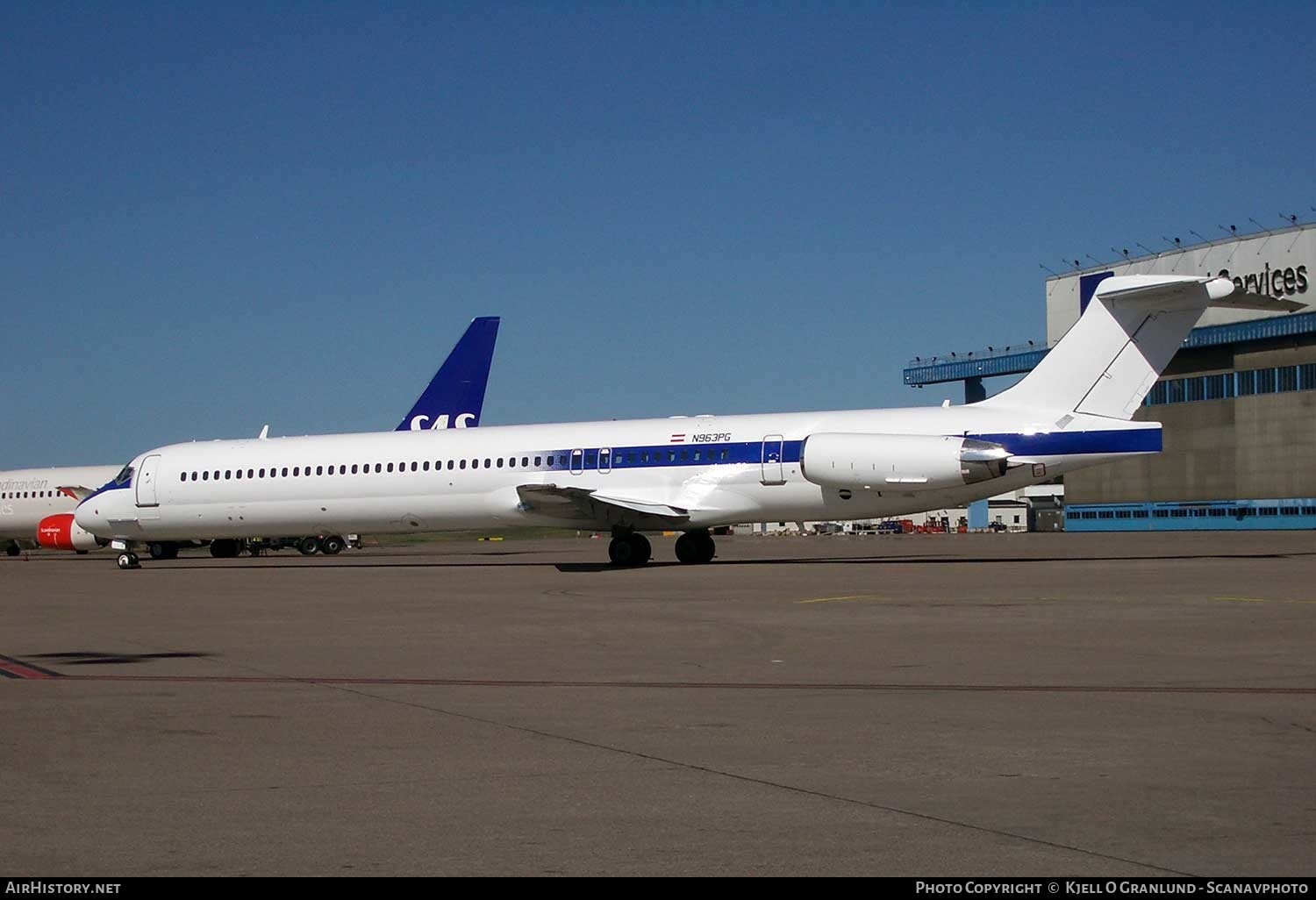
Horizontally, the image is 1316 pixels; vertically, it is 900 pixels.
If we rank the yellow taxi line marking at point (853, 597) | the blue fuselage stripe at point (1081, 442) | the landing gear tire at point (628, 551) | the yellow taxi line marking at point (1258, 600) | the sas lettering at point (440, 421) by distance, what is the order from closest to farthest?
the yellow taxi line marking at point (1258, 600) < the yellow taxi line marking at point (853, 597) < the blue fuselage stripe at point (1081, 442) < the landing gear tire at point (628, 551) < the sas lettering at point (440, 421)

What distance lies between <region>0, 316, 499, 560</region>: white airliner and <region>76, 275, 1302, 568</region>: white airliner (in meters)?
6.54

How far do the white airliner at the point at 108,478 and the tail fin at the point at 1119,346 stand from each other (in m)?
24.8

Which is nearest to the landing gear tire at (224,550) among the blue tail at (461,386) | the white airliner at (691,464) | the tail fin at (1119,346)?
the blue tail at (461,386)

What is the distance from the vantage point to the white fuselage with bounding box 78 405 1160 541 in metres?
28.2

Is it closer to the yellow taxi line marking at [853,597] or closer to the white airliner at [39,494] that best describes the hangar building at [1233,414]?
the white airliner at [39,494]

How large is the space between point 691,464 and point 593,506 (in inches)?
91.9

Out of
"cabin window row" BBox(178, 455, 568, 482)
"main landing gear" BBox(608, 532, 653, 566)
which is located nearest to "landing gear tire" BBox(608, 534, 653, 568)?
"main landing gear" BBox(608, 532, 653, 566)

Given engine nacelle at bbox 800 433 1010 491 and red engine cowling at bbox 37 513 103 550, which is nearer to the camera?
engine nacelle at bbox 800 433 1010 491

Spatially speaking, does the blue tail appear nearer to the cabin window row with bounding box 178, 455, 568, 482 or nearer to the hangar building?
the cabin window row with bounding box 178, 455, 568, 482

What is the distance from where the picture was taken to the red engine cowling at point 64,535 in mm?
46781

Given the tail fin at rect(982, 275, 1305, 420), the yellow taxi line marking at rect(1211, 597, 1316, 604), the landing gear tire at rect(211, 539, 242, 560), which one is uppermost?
the tail fin at rect(982, 275, 1305, 420)

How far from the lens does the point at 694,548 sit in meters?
32.1

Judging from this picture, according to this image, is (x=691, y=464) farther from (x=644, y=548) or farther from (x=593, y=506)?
(x=593, y=506)

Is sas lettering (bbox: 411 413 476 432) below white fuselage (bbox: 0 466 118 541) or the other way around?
the other way around
